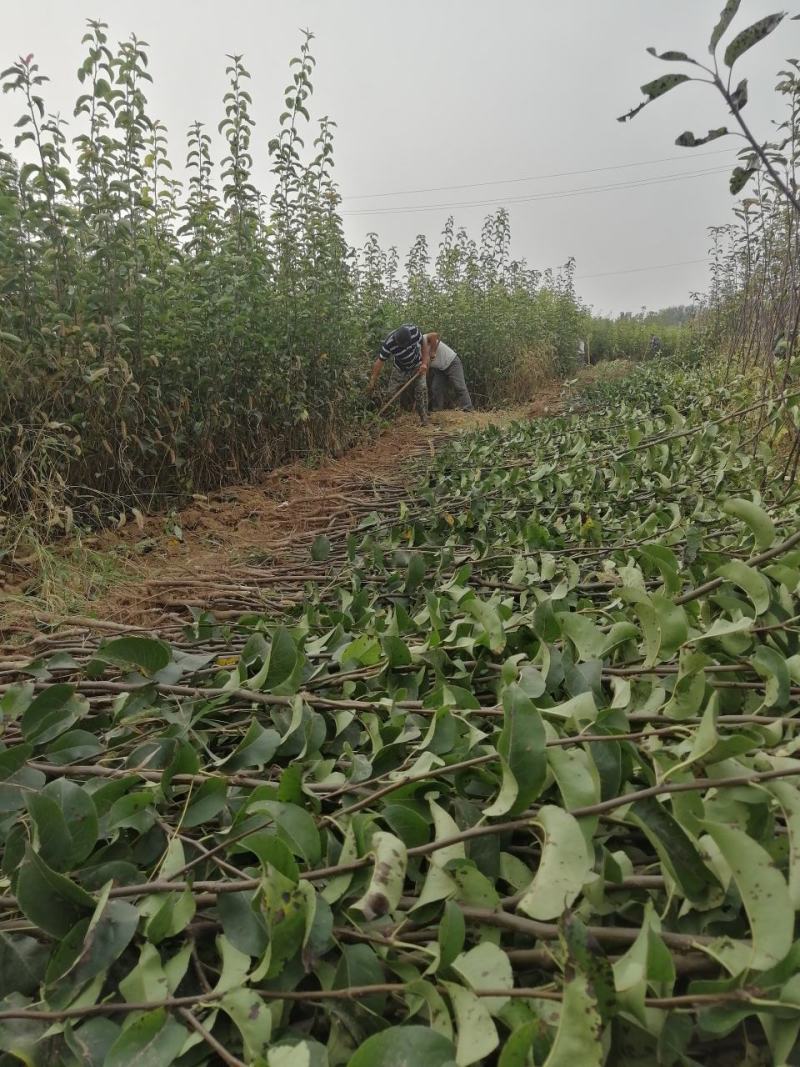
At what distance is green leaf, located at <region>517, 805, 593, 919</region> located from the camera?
60cm

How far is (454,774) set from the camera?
0.89 m

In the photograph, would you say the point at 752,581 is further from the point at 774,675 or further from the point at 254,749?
the point at 254,749

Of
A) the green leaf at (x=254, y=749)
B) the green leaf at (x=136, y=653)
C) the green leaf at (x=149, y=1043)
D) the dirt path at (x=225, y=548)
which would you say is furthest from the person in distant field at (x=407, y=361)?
the green leaf at (x=149, y=1043)

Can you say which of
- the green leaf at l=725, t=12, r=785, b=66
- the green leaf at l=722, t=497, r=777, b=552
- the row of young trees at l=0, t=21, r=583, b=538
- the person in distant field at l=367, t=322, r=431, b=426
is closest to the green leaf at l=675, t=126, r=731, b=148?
the green leaf at l=725, t=12, r=785, b=66

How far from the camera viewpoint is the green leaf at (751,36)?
1.03 m

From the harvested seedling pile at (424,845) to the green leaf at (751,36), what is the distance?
783 millimetres

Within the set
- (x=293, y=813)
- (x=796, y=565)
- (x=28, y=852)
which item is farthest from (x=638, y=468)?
(x=28, y=852)

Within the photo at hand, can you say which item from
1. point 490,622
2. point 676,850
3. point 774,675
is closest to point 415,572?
point 490,622

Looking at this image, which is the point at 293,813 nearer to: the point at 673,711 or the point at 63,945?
the point at 63,945

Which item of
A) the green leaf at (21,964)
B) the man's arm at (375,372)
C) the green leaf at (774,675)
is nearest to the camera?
the green leaf at (21,964)

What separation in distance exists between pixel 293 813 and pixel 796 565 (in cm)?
101

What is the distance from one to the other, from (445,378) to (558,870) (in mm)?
9137

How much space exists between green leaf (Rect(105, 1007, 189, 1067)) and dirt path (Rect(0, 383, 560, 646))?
1.20 m

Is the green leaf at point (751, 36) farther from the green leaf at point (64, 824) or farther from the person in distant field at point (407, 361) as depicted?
the person in distant field at point (407, 361)
